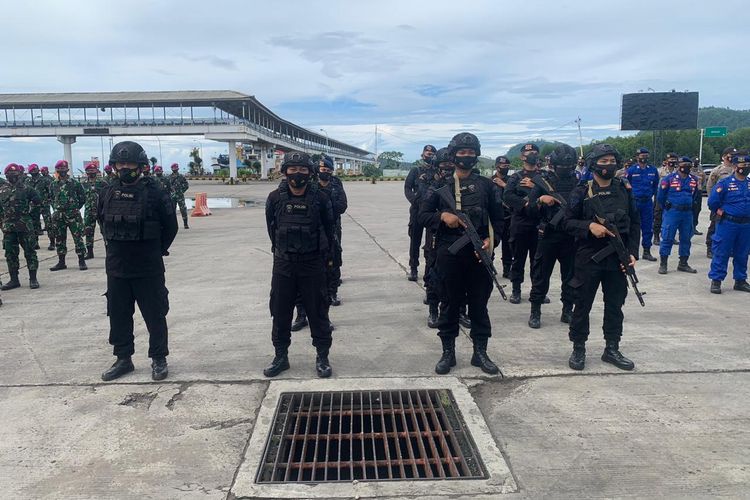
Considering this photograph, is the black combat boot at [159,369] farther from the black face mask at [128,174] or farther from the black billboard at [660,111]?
the black billboard at [660,111]

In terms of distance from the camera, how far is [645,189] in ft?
31.6

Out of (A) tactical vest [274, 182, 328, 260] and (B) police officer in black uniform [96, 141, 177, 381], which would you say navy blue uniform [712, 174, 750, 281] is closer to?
(A) tactical vest [274, 182, 328, 260]

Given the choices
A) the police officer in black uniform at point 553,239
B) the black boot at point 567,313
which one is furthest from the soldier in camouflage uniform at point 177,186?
the black boot at point 567,313

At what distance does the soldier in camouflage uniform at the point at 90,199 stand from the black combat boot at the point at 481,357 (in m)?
8.13

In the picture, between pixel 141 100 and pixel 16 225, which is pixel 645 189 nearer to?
pixel 16 225

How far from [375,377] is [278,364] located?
0.84 m

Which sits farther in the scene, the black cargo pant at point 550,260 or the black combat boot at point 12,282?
the black combat boot at point 12,282

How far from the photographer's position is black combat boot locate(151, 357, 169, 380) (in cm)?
445

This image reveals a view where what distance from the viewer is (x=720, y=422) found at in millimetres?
3629

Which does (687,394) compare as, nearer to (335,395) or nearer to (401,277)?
(335,395)

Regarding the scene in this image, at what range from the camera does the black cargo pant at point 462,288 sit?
14.7 feet

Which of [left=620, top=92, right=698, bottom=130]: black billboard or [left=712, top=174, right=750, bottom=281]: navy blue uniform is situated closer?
[left=712, top=174, right=750, bottom=281]: navy blue uniform

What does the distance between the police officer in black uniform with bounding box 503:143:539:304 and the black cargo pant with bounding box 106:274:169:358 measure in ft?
12.9

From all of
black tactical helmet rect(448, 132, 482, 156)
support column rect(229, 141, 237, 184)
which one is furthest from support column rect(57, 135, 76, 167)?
black tactical helmet rect(448, 132, 482, 156)
